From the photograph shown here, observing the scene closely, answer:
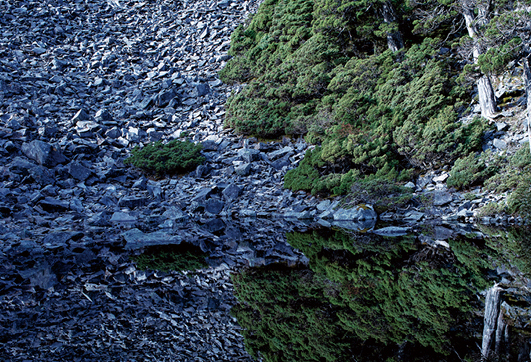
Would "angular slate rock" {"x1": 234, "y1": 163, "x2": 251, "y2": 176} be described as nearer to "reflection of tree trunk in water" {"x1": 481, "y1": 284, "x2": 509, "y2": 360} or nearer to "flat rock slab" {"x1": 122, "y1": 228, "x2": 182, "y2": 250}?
"flat rock slab" {"x1": 122, "y1": 228, "x2": 182, "y2": 250}

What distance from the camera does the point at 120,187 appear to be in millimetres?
15125

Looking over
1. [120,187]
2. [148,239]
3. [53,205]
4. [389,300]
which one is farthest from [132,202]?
[389,300]

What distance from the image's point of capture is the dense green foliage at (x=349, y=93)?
531 inches

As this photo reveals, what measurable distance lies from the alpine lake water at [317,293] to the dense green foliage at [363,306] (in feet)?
0.05

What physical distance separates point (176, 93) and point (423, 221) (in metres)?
16.0

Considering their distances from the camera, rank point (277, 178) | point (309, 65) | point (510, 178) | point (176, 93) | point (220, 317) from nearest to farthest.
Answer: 1. point (220, 317)
2. point (510, 178)
3. point (277, 178)
4. point (309, 65)
5. point (176, 93)

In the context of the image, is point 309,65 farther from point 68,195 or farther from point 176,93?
point 68,195

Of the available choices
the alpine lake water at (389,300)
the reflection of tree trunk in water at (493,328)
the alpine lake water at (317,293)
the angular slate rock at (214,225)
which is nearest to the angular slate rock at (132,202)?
the angular slate rock at (214,225)

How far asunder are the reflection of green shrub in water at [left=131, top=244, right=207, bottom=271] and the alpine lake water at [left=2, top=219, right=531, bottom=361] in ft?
0.12

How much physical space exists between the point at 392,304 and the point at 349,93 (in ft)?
43.5

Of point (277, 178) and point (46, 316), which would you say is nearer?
point (46, 316)

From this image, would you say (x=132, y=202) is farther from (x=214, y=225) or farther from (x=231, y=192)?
(x=214, y=225)

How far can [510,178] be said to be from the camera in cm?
1049

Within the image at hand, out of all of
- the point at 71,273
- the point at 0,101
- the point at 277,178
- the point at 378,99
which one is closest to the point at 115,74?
the point at 0,101
